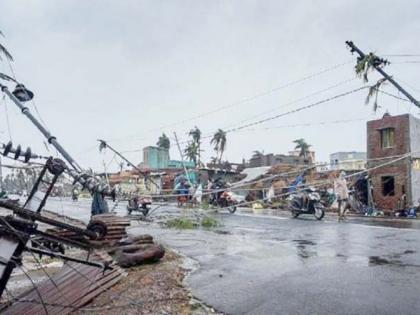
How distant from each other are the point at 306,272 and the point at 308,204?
13.6m

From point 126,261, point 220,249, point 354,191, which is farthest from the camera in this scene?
point 354,191

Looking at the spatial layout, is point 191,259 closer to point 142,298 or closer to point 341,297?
point 142,298

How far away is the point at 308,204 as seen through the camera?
20953 millimetres

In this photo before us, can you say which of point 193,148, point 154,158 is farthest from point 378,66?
point 154,158

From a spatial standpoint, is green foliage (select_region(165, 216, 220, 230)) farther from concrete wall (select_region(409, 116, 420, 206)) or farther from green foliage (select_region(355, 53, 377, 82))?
concrete wall (select_region(409, 116, 420, 206))

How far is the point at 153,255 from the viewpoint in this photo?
8562 millimetres

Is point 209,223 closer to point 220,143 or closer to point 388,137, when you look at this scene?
point 388,137

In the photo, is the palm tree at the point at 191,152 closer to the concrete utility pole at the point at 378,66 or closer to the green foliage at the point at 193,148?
the green foliage at the point at 193,148

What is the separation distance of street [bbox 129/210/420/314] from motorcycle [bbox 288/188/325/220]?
260 inches

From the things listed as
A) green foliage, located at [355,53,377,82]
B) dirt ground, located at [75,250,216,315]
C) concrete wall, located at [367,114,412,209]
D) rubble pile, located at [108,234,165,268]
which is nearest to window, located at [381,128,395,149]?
concrete wall, located at [367,114,412,209]

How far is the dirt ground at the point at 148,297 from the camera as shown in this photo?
222 inches

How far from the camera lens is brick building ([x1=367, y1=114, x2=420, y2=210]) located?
27.2m

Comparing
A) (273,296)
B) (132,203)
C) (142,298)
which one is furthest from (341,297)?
(132,203)

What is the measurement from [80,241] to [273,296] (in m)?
3.06
